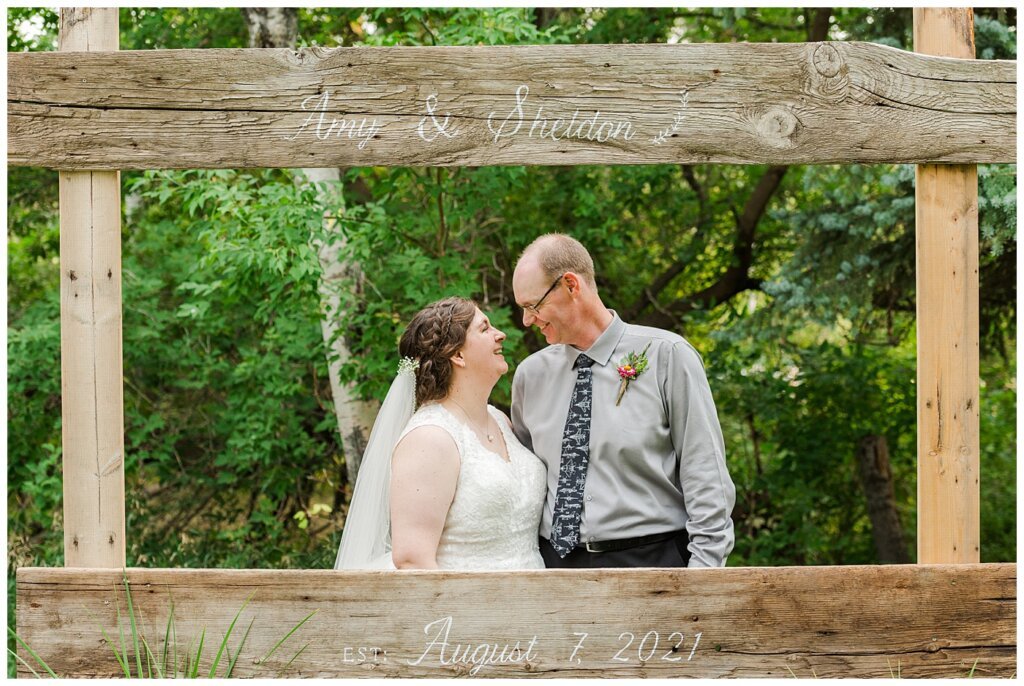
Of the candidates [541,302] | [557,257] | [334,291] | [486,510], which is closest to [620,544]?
[486,510]

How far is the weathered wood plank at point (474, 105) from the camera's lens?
2625mm

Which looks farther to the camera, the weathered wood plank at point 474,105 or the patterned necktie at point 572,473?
the patterned necktie at point 572,473

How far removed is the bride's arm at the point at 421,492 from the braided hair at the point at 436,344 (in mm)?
223

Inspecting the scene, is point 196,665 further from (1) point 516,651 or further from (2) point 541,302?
(2) point 541,302

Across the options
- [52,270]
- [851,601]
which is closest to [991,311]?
[851,601]

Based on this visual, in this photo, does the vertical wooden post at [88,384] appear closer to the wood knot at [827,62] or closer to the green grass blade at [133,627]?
the green grass blade at [133,627]

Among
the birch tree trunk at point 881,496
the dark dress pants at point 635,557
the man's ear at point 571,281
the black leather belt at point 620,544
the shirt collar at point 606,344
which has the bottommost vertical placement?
the birch tree trunk at point 881,496

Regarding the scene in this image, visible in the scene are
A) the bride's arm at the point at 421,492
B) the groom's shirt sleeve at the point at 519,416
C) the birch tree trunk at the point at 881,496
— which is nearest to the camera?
the bride's arm at the point at 421,492

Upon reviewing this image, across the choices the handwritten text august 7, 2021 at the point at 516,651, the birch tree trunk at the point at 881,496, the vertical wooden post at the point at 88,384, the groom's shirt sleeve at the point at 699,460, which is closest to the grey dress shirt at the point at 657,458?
the groom's shirt sleeve at the point at 699,460

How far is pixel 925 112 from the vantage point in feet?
8.70

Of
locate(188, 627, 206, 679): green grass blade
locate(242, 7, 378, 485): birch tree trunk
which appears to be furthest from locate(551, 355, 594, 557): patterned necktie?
locate(242, 7, 378, 485): birch tree trunk

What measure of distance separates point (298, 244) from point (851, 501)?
5218mm

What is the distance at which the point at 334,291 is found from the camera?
5289 mm

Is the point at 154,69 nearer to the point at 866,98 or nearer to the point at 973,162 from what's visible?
the point at 866,98
